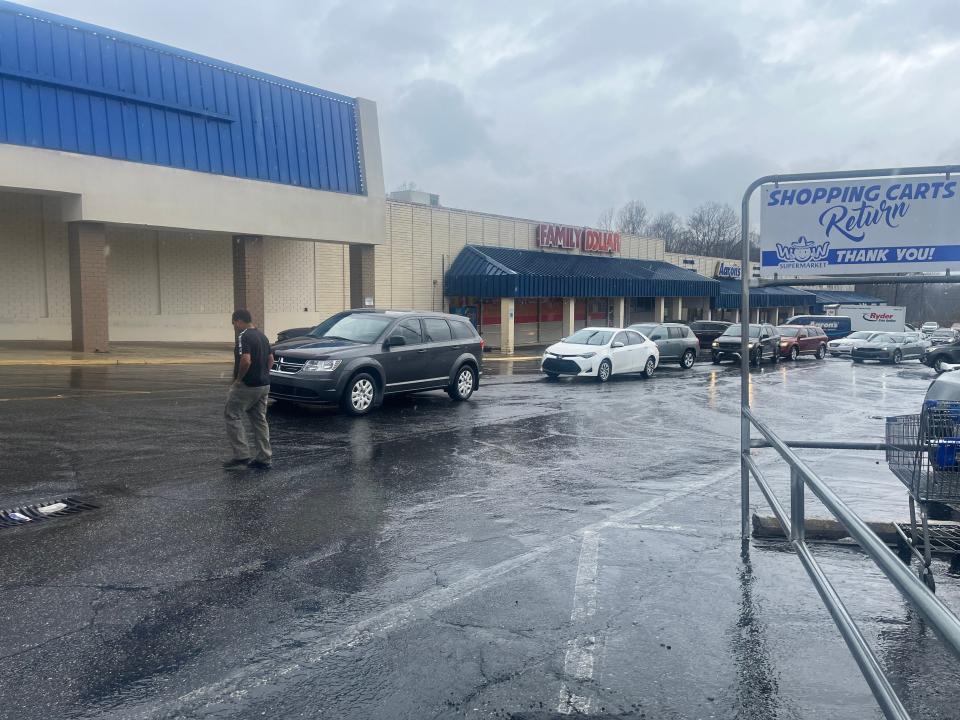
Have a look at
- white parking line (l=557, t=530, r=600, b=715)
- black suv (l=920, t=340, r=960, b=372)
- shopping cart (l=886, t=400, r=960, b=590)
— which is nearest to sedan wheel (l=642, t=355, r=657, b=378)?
black suv (l=920, t=340, r=960, b=372)

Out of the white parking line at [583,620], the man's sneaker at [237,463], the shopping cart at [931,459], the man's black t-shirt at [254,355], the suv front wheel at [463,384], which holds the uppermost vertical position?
the man's black t-shirt at [254,355]

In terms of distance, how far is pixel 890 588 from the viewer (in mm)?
5695

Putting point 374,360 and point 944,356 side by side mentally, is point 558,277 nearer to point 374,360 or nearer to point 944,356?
point 944,356

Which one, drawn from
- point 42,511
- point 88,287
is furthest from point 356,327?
point 88,287

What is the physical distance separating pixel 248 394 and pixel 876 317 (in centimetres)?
5858

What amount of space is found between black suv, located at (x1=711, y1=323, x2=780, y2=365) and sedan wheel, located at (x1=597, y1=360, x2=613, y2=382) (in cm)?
930

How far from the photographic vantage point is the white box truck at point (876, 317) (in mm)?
58000

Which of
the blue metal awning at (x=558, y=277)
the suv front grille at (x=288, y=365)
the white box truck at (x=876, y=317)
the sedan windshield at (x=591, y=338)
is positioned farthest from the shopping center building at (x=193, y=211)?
the white box truck at (x=876, y=317)

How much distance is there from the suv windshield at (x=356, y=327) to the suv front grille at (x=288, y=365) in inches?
43.9

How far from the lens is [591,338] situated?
2294 cm

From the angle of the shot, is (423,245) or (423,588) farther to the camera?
(423,245)

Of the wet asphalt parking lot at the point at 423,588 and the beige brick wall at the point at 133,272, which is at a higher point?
the beige brick wall at the point at 133,272

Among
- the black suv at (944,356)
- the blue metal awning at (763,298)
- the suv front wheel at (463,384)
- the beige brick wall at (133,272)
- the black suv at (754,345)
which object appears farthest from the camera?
the blue metal awning at (763,298)

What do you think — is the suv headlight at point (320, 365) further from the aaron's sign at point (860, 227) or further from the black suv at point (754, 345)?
the black suv at point (754, 345)
